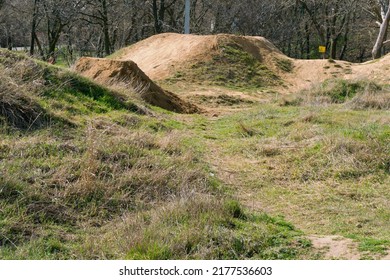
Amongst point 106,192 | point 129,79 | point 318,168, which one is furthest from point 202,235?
point 129,79

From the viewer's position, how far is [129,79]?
14164 mm

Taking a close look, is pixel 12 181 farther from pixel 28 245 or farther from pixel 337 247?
pixel 337 247

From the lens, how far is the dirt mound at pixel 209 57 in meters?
20.0

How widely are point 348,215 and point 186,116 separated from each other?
705cm

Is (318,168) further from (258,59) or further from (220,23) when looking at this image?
(220,23)

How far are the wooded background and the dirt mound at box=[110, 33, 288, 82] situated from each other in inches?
382

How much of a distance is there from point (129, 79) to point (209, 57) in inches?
273

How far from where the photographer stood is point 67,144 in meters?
7.79

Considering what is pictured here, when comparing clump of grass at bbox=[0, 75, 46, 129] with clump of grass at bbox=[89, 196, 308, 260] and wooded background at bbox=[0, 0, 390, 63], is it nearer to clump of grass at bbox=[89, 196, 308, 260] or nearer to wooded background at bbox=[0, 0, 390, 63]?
clump of grass at bbox=[89, 196, 308, 260]

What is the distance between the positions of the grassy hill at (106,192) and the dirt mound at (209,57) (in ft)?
32.2

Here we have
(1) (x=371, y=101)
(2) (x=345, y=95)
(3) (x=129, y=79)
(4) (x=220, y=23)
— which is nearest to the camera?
(1) (x=371, y=101)

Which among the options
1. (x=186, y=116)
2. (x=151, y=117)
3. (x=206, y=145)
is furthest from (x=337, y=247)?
(x=186, y=116)

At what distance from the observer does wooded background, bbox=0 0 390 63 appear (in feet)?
109

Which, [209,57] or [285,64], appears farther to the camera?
[285,64]
